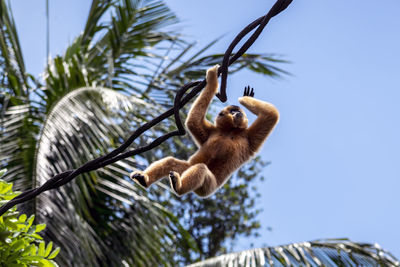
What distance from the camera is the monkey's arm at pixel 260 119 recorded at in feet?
15.6

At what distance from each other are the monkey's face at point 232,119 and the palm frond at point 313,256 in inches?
131

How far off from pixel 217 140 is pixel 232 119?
242 millimetres

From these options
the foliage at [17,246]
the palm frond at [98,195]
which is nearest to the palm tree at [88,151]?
the palm frond at [98,195]

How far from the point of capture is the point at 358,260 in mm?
7758

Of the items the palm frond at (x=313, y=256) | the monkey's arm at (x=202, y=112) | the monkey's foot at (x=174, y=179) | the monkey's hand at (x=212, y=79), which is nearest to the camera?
the monkey's foot at (x=174, y=179)

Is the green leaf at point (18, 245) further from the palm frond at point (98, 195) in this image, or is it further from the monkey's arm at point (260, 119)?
the palm frond at point (98, 195)

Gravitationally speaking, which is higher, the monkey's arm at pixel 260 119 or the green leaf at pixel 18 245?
the monkey's arm at pixel 260 119

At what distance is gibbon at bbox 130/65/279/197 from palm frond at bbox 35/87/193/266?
3.76 metres

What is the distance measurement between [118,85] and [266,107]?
7.19m

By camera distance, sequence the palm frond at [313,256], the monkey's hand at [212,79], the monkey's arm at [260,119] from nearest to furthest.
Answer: the monkey's hand at [212,79] < the monkey's arm at [260,119] < the palm frond at [313,256]

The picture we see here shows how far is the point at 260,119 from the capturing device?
15.7 ft

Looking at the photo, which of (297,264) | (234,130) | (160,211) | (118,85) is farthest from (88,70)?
(234,130)

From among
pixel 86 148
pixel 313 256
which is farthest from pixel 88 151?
pixel 313 256

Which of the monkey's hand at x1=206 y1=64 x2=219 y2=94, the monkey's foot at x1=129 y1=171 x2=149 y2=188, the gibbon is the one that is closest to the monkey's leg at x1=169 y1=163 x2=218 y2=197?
the gibbon
